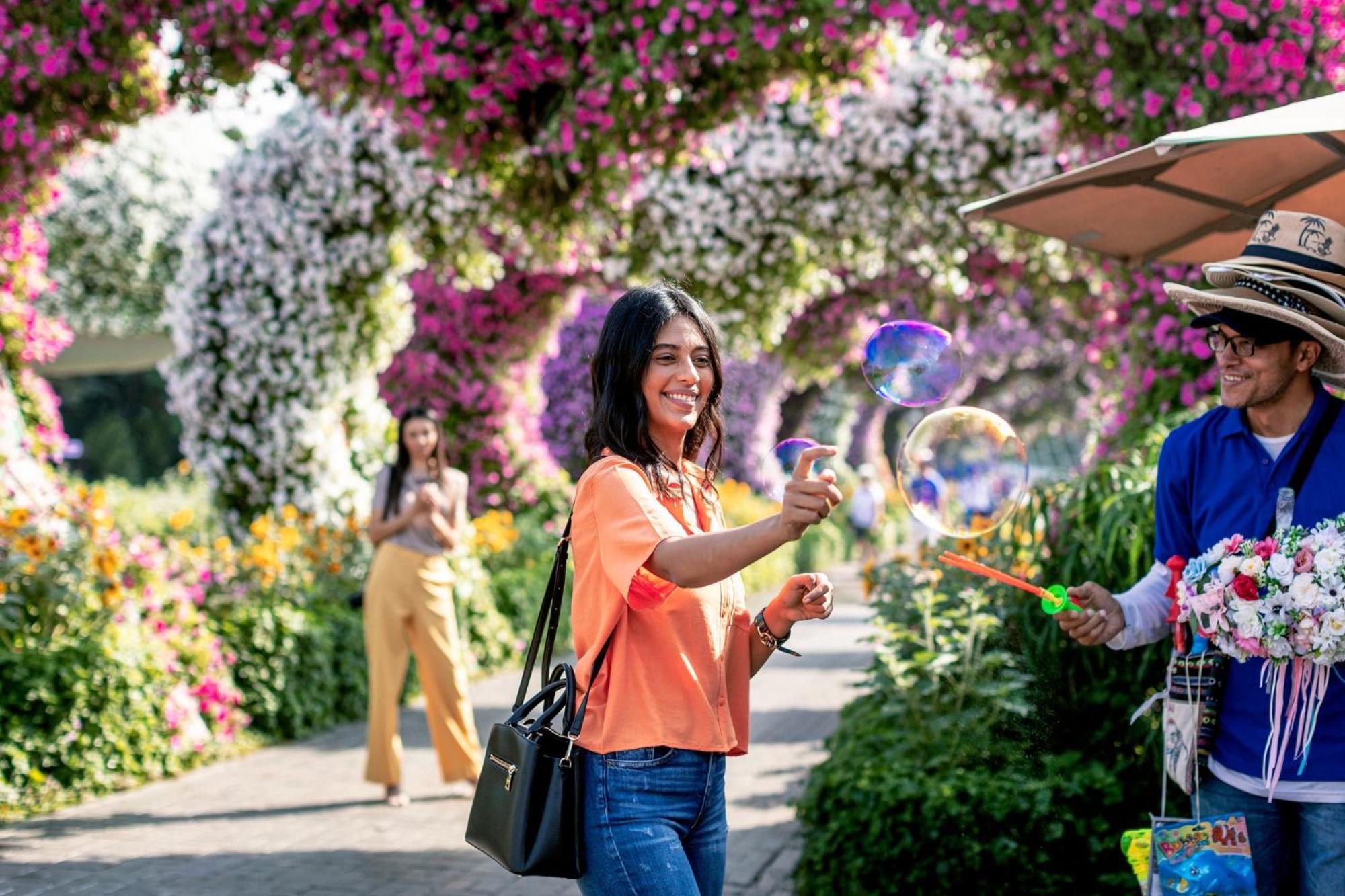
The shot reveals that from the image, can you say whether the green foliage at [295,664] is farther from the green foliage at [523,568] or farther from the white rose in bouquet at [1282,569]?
the white rose in bouquet at [1282,569]

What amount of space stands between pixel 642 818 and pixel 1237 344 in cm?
159

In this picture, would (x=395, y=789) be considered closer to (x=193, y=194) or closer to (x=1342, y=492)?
(x=1342, y=492)

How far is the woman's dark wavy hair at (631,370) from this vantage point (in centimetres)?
224

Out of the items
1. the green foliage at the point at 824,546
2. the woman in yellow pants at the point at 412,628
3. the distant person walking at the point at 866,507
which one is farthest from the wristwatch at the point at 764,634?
the green foliage at the point at 824,546

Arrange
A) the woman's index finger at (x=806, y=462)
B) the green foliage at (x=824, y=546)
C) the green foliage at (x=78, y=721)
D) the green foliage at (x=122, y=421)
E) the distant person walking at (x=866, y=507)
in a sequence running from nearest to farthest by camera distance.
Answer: the woman's index finger at (x=806, y=462)
the green foliage at (x=78, y=721)
the distant person walking at (x=866, y=507)
the green foliage at (x=824, y=546)
the green foliage at (x=122, y=421)

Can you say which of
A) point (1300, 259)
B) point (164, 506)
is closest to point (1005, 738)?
point (1300, 259)

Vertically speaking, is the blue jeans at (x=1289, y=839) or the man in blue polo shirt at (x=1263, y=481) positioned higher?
the man in blue polo shirt at (x=1263, y=481)

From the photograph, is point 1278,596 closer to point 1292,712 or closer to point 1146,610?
point 1292,712

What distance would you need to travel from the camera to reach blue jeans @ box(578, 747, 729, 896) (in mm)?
2082

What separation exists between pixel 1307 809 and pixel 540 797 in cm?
152

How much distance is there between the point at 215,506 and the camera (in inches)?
361

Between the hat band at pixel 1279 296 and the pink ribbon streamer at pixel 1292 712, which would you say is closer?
the pink ribbon streamer at pixel 1292 712

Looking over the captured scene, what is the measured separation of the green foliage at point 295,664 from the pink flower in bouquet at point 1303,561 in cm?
574

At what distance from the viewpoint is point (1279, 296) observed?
2.54 m
